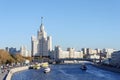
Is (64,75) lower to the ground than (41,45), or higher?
lower

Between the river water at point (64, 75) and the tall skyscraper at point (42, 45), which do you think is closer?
the river water at point (64, 75)

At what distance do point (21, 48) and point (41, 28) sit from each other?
1450 centimetres

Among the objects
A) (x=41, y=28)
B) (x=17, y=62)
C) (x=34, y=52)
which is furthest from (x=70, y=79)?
(x=41, y=28)

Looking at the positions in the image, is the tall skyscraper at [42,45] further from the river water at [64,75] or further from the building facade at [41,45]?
the river water at [64,75]

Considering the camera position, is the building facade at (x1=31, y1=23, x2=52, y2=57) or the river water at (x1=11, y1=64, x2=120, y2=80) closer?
the river water at (x1=11, y1=64, x2=120, y2=80)

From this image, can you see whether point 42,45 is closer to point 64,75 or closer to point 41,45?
point 41,45

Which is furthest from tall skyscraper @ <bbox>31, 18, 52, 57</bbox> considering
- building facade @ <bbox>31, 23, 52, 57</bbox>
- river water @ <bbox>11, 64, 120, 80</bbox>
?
river water @ <bbox>11, 64, 120, 80</bbox>

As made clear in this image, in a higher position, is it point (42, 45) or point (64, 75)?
point (42, 45)

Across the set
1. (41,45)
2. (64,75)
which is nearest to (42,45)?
(41,45)

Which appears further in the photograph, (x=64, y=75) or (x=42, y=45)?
(x=42, y=45)

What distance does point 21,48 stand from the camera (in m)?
198

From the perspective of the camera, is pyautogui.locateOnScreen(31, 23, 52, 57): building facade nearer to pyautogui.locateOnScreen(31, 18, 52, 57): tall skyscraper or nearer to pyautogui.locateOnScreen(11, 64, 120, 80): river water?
pyautogui.locateOnScreen(31, 18, 52, 57): tall skyscraper

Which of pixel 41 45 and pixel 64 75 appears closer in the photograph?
pixel 64 75

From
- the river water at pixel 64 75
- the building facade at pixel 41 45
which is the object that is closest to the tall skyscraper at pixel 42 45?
the building facade at pixel 41 45
